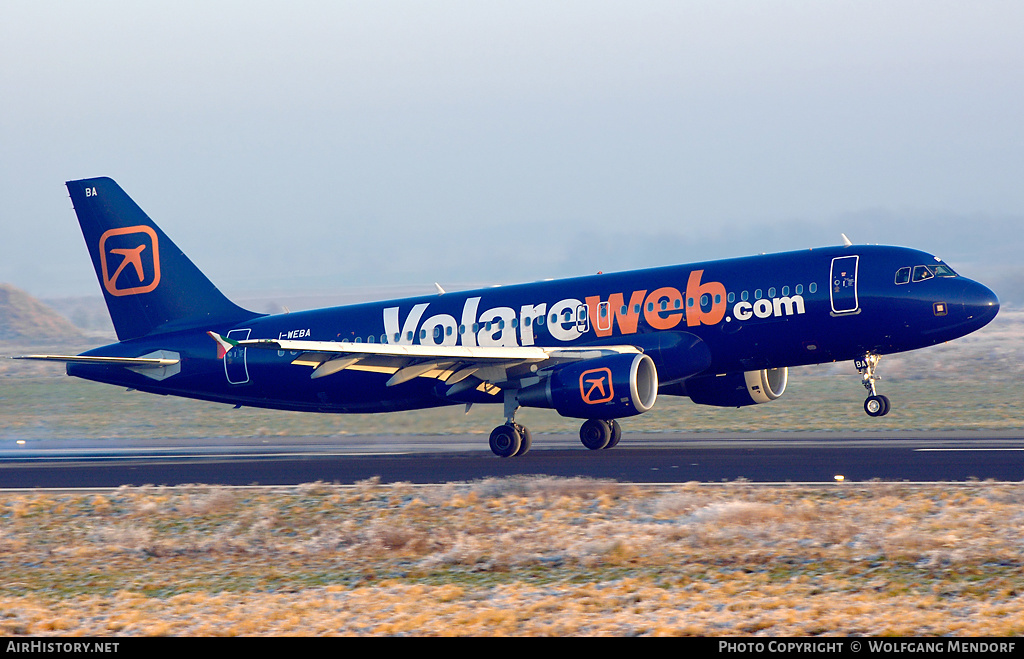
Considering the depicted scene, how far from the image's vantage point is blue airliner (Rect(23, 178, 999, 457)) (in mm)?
27438

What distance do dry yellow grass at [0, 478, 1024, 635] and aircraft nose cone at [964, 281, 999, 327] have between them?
9351mm

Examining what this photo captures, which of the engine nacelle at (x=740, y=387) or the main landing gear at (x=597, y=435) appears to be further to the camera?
the engine nacelle at (x=740, y=387)

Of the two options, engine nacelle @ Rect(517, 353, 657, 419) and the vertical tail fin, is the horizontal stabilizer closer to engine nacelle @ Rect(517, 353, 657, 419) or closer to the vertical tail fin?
the vertical tail fin

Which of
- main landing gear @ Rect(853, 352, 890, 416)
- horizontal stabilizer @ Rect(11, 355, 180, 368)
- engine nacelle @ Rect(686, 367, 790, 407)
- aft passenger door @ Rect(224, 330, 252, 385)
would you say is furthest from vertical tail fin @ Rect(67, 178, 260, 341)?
main landing gear @ Rect(853, 352, 890, 416)

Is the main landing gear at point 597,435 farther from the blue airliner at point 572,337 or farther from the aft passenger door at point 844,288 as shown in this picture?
the aft passenger door at point 844,288

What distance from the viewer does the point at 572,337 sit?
29.7 meters

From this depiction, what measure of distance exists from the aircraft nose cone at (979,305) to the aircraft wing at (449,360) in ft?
26.7

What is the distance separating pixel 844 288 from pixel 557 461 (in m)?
8.35

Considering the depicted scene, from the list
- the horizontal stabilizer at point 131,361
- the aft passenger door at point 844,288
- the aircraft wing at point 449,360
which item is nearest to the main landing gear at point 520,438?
the aircraft wing at point 449,360

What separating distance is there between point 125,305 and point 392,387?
9.89 m

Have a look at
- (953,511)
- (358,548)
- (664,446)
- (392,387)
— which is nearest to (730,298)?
(664,446)

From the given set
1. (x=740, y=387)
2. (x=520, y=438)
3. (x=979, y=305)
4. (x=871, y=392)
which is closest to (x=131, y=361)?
(x=520, y=438)

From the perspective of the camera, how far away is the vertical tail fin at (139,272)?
114 ft

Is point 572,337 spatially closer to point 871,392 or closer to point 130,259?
point 871,392
